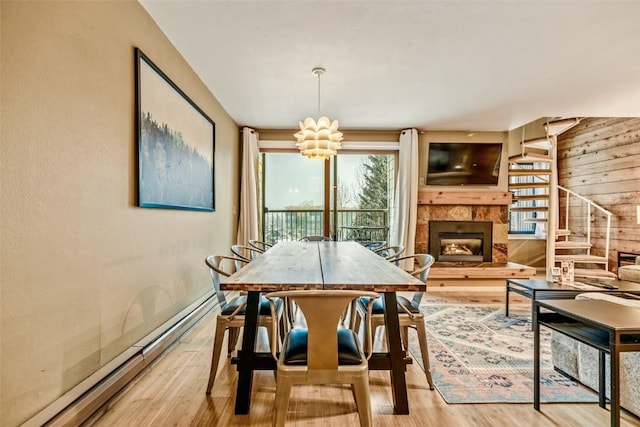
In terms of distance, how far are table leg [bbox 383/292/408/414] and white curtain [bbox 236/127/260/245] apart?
3.41 meters

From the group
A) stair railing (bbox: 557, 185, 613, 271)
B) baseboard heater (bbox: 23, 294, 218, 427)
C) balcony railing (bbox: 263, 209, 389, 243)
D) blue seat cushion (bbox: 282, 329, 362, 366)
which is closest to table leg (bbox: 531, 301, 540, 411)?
blue seat cushion (bbox: 282, 329, 362, 366)

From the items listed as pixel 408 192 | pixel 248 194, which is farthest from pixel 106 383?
pixel 408 192

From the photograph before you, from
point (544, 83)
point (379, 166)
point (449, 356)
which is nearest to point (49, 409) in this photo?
point (449, 356)

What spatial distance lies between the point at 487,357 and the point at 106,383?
258 cm

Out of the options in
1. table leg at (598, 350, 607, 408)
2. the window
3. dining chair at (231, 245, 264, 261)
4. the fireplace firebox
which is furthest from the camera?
the window

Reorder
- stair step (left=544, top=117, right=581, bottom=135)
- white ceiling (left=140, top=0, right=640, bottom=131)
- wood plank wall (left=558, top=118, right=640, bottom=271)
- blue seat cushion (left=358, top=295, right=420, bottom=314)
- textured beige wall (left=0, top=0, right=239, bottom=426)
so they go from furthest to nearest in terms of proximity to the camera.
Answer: wood plank wall (left=558, top=118, right=640, bottom=271)
stair step (left=544, top=117, right=581, bottom=135)
white ceiling (left=140, top=0, right=640, bottom=131)
blue seat cushion (left=358, top=295, right=420, bottom=314)
textured beige wall (left=0, top=0, right=239, bottom=426)

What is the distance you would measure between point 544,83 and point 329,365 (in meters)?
3.66

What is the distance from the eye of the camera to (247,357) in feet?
5.68

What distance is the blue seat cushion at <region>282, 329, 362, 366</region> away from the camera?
1362 millimetres

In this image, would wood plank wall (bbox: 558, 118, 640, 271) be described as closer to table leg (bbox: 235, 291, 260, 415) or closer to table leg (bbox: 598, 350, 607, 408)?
table leg (bbox: 598, 350, 607, 408)

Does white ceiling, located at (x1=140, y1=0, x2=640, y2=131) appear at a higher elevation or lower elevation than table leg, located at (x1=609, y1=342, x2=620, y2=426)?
higher

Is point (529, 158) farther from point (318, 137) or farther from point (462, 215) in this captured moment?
point (318, 137)

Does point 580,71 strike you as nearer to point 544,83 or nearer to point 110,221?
point 544,83

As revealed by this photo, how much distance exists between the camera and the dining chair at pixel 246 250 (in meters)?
2.83
